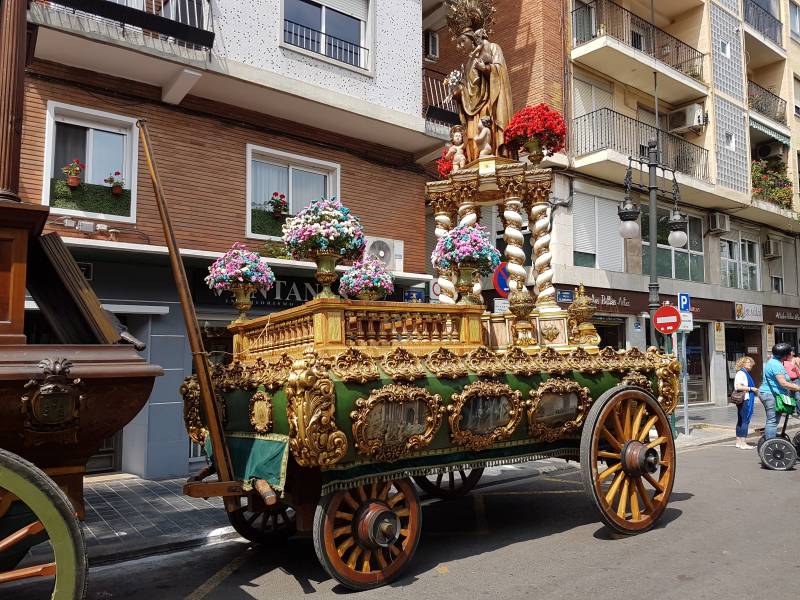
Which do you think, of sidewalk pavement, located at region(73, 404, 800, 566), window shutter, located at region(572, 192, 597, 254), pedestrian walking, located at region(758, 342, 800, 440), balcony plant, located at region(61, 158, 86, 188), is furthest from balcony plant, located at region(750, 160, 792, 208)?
balcony plant, located at region(61, 158, 86, 188)

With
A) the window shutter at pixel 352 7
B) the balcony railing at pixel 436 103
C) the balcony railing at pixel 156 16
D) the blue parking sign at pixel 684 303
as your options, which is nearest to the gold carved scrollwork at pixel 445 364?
the balcony railing at pixel 156 16

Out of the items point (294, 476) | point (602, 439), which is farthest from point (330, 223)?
point (602, 439)

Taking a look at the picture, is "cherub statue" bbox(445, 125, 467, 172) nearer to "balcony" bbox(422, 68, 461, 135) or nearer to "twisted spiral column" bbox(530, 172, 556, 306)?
"twisted spiral column" bbox(530, 172, 556, 306)

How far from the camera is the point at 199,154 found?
419 inches

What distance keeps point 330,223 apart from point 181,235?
6.01m

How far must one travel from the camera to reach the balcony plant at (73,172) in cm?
936

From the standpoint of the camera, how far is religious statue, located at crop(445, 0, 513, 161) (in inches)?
303

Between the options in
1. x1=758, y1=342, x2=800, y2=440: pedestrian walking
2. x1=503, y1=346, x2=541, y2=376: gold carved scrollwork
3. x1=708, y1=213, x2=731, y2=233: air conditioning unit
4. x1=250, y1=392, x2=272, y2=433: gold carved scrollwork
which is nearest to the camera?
x1=250, y1=392, x2=272, y2=433: gold carved scrollwork

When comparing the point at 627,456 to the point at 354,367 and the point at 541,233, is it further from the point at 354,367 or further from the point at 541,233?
the point at 354,367

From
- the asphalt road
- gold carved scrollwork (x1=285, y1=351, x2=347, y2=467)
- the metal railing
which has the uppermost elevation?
the metal railing

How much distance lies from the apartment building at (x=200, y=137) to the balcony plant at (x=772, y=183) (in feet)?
46.7

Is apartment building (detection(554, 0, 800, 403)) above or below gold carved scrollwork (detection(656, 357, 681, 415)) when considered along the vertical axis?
above

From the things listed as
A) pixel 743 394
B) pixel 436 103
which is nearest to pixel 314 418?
pixel 743 394

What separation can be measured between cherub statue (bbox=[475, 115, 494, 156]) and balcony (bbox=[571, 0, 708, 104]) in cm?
1030
